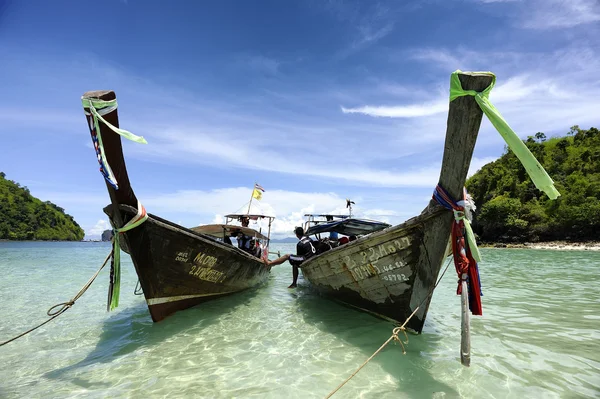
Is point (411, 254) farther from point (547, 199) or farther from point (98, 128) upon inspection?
point (547, 199)

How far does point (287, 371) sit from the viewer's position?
14.0 ft

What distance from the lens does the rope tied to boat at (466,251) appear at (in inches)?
153

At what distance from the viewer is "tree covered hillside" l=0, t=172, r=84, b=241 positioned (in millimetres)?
88188

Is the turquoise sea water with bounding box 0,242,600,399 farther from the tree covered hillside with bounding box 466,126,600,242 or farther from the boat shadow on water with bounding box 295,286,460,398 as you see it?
the tree covered hillside with bounding box 466,126,600,242

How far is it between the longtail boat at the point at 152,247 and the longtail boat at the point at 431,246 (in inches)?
99.8

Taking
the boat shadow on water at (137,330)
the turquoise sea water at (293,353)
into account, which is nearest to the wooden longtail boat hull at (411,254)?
the turquoise sea water at (293,353)

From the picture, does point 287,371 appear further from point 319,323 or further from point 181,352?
point 319,323

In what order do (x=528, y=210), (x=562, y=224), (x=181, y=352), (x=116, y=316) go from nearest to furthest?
(x=181, y=352) → (x=116, y=316) → (x=562, y=224) → (x=528, y=210)

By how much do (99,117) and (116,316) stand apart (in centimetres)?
550

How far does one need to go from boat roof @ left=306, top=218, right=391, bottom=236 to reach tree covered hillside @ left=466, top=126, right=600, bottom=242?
140 ft

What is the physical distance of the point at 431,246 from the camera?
4.66 meters

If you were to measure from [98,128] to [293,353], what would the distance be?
14.6 feet

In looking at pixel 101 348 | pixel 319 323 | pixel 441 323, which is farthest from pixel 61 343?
pixel 441 323

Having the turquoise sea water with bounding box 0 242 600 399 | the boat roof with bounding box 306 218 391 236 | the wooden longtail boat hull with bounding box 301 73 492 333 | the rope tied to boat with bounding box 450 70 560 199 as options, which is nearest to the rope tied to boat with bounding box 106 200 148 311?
the turquoise sea water with bounding box 0 242 600 399
